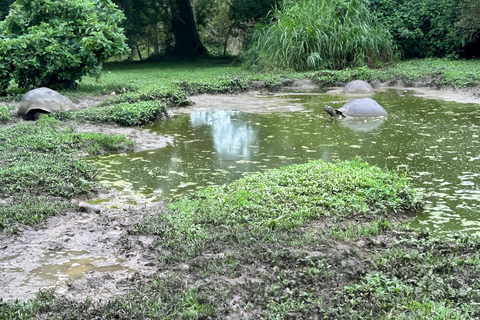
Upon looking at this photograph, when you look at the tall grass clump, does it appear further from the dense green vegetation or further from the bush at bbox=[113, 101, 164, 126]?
the dense green vegetation

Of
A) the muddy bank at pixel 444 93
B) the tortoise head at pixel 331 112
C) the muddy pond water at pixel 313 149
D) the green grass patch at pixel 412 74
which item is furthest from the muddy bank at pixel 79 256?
the green grass patch at pixel 412 74

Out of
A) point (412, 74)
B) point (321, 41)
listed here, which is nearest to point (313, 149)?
point (412, 74)

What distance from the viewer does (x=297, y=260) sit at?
140 inches

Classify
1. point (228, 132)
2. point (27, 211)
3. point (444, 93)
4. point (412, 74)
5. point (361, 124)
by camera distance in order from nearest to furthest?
1. point (27, 211)
2. point (228, 132)
3. point (361, 124)
4. point (444, 93)
5. point (412, 74)

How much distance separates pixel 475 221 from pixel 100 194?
12.4 ft

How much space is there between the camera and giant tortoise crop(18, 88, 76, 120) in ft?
30.2

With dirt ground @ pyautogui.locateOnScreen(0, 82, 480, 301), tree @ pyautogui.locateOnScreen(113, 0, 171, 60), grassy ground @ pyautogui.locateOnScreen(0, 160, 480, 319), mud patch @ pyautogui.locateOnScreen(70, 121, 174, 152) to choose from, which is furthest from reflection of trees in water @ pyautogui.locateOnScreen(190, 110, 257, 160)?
tree @ pyautogui.locateOnScreen(113, 0, 171, 60)

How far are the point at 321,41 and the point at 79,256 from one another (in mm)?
12670

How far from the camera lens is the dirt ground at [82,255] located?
344cm

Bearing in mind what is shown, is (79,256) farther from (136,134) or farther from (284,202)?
(136,134)

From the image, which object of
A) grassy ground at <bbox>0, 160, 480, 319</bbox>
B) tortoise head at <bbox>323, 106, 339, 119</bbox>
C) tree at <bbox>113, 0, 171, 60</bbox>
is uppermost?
tree at <bbox>113, 0, 171, 60</bbox>

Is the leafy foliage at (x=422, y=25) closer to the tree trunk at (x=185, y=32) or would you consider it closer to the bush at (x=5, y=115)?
the tree trunk at (x=185, y=32)

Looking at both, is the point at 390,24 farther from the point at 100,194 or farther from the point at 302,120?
the point at 100,194

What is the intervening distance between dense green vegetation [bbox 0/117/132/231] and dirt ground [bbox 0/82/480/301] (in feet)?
0.67
